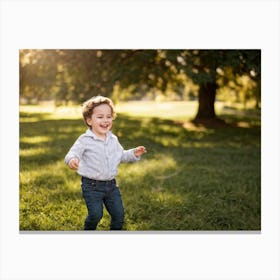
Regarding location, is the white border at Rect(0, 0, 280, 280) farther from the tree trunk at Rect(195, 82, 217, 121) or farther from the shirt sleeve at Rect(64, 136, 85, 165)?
the tree trunk at Rect(195, 82, 217, 121)

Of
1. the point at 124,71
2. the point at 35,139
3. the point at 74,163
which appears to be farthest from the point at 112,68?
the point at 74,163

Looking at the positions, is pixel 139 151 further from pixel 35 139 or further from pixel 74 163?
pixel 35 139

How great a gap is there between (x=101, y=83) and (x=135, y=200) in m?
2.62

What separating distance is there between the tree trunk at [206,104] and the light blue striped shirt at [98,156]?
4.45 metres

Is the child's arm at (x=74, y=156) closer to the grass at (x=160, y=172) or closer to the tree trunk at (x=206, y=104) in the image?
the grass at (x=160, y=172)

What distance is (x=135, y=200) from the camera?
3951 millimetres

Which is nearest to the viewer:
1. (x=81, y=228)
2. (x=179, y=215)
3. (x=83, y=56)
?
(x=81, y=228)

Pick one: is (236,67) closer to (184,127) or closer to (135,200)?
(184,127)

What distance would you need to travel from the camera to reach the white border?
10.4 ft

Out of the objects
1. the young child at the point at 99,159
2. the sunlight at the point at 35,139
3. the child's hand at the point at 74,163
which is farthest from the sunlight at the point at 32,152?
the child's hand at the point at 74,163

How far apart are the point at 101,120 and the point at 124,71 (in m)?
3.07
